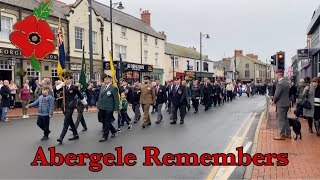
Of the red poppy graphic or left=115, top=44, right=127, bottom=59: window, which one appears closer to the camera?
the red poppy graphic

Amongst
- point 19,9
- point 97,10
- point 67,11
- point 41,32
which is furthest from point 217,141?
point 97,10

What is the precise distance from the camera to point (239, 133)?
11.3 meters

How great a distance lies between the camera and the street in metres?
6.65

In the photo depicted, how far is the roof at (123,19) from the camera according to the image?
3391 centimetres

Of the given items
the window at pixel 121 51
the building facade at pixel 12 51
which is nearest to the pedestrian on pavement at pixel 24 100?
the building facade at pixel 12 51

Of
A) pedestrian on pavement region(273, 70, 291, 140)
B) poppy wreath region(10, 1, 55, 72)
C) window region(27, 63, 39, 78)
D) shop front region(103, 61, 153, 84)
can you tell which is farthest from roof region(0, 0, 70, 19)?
pedestrian on pavement region(273, 70, 291, 140)

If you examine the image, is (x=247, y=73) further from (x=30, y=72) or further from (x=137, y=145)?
(x=137, y=145)

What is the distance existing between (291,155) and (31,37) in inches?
649

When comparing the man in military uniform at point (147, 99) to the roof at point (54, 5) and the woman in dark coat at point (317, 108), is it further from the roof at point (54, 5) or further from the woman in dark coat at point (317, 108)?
the roof at point (54, 5)

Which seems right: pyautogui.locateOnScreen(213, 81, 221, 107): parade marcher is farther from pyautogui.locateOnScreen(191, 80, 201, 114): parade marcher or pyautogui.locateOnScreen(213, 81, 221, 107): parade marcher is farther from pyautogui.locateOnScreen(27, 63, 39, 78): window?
pyautogui.locateOnScreen(27, 63, 39, 78): window

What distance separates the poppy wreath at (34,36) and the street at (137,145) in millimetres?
7179

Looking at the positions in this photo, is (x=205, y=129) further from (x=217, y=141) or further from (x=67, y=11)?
(x=67, y=11)

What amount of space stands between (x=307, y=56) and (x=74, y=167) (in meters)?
15.6

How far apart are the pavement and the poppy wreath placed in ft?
45.6
